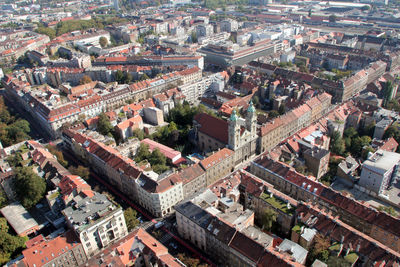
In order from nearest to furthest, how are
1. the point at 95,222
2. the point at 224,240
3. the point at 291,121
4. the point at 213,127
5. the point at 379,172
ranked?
1. the point at 224,240
2. the point at 95,222
3. the point at 379,172
4. the point at 213,127
5. the point at 291,121

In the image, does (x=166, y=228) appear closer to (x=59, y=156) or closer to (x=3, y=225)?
(x=3, y=225)

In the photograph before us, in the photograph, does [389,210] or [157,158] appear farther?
[157,158]

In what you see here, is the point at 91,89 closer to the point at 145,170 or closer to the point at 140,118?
the point at 140,118

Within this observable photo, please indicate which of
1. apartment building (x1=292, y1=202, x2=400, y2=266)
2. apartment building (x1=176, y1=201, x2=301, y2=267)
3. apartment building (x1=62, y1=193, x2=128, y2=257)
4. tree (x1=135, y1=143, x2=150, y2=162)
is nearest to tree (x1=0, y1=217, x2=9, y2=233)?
apartment building (x1=62, y1=193, x2=128, y2=257)

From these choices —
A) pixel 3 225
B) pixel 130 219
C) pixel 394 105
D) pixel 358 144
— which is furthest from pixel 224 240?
pixel 394 105

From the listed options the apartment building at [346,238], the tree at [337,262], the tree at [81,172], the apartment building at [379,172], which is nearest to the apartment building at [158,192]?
the tree at [81,172]

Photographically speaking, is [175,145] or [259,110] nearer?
[175,145]

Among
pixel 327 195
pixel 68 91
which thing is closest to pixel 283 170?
pixel 327 195
